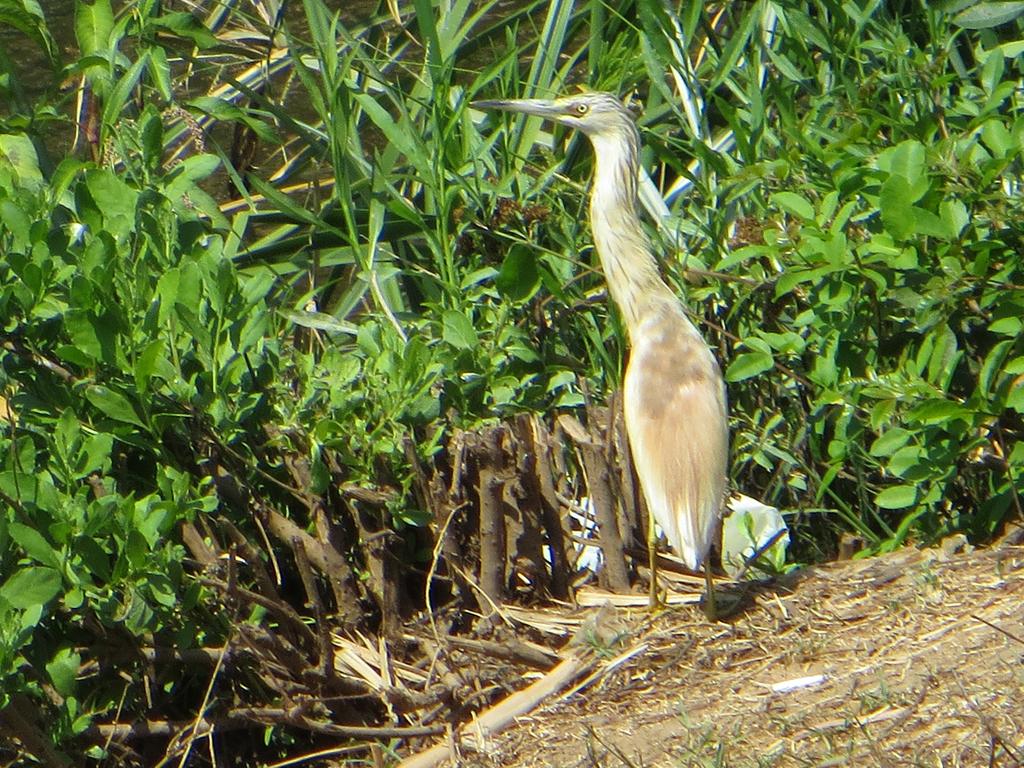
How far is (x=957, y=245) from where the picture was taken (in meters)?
4.14

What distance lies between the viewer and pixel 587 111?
4840 millimetres

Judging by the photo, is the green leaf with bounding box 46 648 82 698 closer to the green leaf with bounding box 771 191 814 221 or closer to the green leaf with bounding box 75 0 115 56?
the green leaf with bounding box 75 0 115 56

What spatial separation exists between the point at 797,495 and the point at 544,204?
4.30 feet

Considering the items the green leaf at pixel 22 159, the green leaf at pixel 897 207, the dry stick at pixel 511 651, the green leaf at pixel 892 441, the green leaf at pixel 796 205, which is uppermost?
the green leaf at pixel 22 159

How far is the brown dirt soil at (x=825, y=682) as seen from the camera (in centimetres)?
307

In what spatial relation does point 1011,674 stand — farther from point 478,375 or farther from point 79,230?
point 79,230

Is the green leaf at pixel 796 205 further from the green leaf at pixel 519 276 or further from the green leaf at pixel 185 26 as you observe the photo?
the green leaf at pixel 185 26

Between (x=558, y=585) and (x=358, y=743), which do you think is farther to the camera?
(x=558, y=585)

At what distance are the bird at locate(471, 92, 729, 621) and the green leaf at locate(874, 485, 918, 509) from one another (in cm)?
56

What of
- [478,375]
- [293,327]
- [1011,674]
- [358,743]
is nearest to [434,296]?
[293,327]

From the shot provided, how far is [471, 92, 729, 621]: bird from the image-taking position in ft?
12.9

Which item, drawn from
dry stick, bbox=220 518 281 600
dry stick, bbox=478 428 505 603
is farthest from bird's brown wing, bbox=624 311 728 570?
dry stick, bbox=220 518 281 600

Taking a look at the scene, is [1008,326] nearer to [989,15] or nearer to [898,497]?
[898,497]

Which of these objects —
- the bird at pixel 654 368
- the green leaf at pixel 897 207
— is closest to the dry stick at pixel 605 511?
the bird at pixel 654 368
